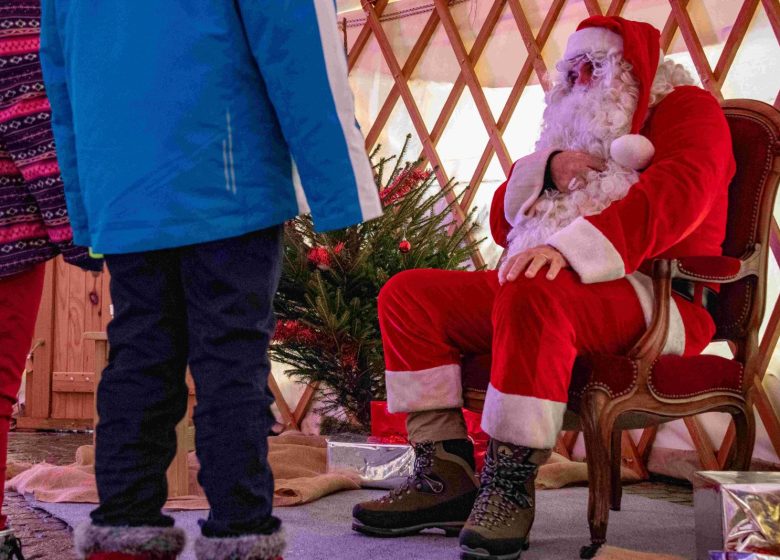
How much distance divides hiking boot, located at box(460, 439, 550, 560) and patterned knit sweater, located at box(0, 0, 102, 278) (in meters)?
0.59

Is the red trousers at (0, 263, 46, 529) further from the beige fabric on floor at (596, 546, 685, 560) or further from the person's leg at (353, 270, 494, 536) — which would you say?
the beige fabric on floor at (596, 546, 685, 560)

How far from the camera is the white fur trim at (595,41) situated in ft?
4.89

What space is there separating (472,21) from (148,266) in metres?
2.28

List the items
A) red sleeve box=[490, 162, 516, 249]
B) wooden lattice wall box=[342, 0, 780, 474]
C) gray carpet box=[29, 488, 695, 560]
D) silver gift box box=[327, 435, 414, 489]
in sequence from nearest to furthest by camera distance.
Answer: gray carpet box=[29, 488, 695, 560] < red sleeve box=[490, 162, 516, 249] < silver gift box box=[327, 435, 414, 489] < wooden lattice wall box=[342, 0, 780, 474]

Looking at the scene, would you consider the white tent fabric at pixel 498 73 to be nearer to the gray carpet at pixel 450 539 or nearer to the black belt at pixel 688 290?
the gray carpet at pixel 450 539

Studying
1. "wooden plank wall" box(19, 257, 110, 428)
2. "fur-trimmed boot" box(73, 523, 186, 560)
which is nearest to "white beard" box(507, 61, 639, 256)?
"fur-trimmed boot" box(73, 523, 186, 560)

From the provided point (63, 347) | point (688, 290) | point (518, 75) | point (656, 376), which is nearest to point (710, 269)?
point (688, 290)

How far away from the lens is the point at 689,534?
1.37 m

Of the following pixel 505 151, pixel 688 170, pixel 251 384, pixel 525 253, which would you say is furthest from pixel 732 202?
pixel 505 151

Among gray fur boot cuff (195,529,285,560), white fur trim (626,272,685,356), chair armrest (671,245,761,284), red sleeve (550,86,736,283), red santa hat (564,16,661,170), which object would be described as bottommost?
gray fur boot cuff (195,529,285,560)

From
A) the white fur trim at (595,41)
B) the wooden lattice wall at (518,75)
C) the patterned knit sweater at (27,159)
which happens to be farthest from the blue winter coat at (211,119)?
the wooden lattice wall at (518,75)

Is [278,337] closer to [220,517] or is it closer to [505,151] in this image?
[505,151]

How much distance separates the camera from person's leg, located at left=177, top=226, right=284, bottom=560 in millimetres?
748

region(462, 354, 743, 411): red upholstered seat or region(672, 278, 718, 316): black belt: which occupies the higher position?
region(672, 278, 718, 316): black belt
